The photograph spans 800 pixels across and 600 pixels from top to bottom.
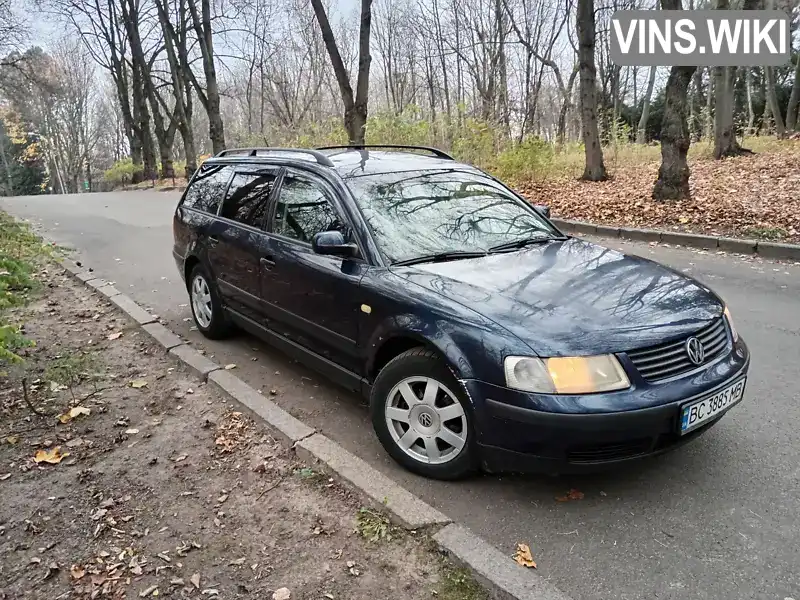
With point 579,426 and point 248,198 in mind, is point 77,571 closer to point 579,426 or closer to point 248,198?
point 579,426

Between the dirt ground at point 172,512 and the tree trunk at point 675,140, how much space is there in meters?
9.42

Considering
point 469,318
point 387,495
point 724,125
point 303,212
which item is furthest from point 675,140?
point 387,495

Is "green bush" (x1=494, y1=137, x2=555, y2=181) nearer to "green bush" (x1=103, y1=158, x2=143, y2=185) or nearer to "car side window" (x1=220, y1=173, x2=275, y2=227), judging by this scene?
"car side window" (x1=220, y1=173, x2=275, y2=227)

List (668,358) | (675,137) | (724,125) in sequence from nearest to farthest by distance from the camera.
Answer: (668,358)
(675,137)
(724,125)

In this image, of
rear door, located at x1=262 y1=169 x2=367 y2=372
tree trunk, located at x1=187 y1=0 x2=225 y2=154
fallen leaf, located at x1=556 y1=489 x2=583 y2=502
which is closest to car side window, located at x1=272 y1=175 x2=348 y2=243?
rear door, located at x1=262 y1=169 x2=367 y2=372

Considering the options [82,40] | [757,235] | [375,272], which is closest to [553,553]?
[375,272]

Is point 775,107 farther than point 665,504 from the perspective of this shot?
Yes

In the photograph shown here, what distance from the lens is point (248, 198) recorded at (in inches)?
195

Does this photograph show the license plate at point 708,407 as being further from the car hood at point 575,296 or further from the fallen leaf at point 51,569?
the fallen leaf at point 51,569

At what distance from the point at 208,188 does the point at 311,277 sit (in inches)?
93.4

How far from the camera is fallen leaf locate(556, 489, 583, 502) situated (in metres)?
2.99

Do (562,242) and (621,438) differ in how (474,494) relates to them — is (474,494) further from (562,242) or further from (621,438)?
(562,242)

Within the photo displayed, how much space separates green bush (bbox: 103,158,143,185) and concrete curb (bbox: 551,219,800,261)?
30.3 metres

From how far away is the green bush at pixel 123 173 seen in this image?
1355 inches
